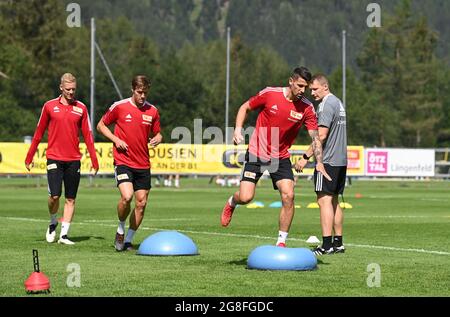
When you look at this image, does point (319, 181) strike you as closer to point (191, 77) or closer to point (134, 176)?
point (134, 176)

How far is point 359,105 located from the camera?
125 metres

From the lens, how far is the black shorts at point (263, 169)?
14.1 meters

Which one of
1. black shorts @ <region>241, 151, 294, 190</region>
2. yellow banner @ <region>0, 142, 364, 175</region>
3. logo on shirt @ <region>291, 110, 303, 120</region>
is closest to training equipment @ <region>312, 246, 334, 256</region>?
black shorts @ <region>241, 151, 294, 190</region>

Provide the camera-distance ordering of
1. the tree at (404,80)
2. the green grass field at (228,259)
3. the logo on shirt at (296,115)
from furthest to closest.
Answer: the tree at (404,80), the logo on shirt at (296,115), the green grass field at (228,259)

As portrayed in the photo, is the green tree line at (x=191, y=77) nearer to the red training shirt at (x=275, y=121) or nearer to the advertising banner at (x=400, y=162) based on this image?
the advertising banner at (x=400, y=162)

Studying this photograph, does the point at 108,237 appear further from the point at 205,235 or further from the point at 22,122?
the point at 22,122

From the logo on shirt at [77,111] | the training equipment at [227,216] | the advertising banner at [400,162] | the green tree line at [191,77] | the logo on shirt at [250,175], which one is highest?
the green tree line at [191,77]

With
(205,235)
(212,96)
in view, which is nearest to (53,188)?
(205,235)

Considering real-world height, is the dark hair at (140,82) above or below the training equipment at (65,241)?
above

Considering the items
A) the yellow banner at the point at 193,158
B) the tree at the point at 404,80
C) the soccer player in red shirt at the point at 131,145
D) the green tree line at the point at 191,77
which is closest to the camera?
the soccer player in red shirt at the point at 131,145

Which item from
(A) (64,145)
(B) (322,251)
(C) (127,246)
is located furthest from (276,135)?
(A) (64,145)

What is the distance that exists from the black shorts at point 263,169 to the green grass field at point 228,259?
41.3 inches

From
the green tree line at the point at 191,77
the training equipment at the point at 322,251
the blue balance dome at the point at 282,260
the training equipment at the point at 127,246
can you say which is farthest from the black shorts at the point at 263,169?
the green tree line at the point at 191,77

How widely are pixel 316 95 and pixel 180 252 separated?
2888mm
